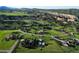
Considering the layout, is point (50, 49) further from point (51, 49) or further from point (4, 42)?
point (4, 42)

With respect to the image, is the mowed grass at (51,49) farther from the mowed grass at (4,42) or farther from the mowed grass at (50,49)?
the mowed grass at (4,42)

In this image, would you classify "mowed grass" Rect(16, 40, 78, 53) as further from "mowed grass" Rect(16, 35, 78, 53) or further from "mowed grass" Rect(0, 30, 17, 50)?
"mowed grass" Rect(0, 30, 17, 50)

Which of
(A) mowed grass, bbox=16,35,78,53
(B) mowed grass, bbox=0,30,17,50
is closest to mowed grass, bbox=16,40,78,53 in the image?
(A) mowed grass, bbox=16,35,78,53

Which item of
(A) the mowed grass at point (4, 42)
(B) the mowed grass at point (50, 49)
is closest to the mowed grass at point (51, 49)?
(B) the mowed grass at point (50, 49)

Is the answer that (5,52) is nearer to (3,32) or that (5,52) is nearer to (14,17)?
(3,32)
